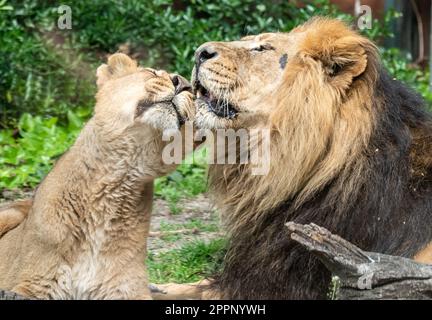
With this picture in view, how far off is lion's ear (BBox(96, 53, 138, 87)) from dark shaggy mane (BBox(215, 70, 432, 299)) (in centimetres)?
108

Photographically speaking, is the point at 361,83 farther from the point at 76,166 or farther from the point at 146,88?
the point at 76,166

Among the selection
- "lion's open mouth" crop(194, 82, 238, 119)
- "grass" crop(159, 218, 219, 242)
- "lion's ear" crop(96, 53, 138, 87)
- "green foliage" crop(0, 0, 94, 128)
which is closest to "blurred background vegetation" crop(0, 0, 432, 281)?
"green foliage" crop(0, 0, 94, 128)

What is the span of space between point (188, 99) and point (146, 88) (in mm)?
224

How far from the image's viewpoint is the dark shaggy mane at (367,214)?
539cm

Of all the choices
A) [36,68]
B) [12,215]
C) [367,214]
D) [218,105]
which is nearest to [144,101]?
[218,105]

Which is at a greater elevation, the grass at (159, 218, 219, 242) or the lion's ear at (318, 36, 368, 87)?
the lion's ear at (318, 36, 368, 87)

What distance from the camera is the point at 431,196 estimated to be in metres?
5.48

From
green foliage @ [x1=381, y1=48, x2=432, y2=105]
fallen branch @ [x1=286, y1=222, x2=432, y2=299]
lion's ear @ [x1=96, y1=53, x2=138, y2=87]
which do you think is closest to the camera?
fallen branch @ [x1=286, y1=222, x2=432, y2=299]

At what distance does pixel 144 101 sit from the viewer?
17.7ft

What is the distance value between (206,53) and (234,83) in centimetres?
22

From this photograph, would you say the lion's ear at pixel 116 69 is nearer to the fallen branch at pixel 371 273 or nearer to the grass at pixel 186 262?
the grass at pixel 186 262

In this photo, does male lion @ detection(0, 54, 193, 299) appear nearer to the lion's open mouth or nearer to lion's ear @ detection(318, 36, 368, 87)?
the lion's open mouth

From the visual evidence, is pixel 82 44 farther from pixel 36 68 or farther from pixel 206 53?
pixel 206 53

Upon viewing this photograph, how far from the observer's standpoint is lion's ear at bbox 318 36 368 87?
5.45 metres
